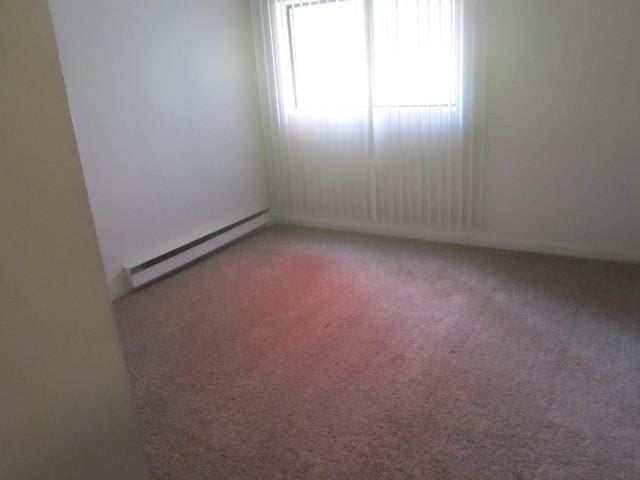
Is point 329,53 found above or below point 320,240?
above

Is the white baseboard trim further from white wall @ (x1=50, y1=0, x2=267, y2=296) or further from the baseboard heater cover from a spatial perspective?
white wall @ (x1=50, y1=0, x2=267, y2=296)

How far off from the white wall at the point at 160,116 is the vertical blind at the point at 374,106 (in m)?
0.30

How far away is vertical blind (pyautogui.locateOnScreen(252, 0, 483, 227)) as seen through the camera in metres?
3.33

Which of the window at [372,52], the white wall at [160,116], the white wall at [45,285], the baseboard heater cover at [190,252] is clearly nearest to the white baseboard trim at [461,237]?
the baseboard heater cover at [190,252]

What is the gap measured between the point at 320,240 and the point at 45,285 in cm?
322

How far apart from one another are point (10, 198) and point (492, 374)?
1.97 m

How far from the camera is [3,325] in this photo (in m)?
0.78

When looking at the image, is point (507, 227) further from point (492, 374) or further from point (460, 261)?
point (492, 374)

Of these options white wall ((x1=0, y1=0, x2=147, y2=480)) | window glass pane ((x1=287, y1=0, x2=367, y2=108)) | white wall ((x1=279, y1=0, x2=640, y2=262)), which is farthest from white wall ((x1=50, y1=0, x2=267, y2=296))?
white wall ((x1=0, y1=0, x2=147, y2=480))

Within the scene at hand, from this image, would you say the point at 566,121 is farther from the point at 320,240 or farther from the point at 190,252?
the point at 190,252

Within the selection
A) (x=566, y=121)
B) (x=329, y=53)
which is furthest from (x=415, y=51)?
(x=566, y=121)

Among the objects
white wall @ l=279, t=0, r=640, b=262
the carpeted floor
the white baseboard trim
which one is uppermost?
white wall @ l=279, t=0, r=640, b=262

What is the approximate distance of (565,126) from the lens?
10.3ft

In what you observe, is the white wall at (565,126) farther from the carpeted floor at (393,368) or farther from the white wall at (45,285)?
the white wall at (45,285)
